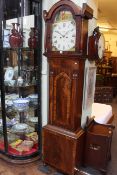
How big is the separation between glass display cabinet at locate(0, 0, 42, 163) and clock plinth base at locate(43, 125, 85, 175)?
8.7 inches

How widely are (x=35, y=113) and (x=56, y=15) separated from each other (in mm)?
1291

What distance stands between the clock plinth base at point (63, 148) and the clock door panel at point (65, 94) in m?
0.08

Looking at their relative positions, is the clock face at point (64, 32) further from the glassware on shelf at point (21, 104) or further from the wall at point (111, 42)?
the wall at point (111, 42)

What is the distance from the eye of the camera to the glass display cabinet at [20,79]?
2.19m

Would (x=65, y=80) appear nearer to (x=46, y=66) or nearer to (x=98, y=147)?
(x=46, y=66)

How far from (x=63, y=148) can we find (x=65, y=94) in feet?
2.01

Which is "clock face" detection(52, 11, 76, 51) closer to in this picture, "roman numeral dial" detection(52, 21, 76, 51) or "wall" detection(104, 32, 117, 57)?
"roman numeral dial" detection(52, 21, 76, 51)

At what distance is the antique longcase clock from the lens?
71.6 inches

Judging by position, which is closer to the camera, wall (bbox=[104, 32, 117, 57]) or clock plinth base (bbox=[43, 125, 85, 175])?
clock plinth base (bbox=[43, 125, 85, 175])

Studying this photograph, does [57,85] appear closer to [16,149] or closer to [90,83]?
[90,83]

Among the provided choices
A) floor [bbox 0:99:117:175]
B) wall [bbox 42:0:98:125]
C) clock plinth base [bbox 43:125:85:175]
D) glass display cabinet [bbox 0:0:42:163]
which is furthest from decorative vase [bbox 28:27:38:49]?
floor [bbox 0:99:117:175]

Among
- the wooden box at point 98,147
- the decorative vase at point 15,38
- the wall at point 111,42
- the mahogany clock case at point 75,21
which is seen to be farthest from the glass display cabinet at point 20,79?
the wall at point 111,42

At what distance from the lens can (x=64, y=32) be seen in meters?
1.89

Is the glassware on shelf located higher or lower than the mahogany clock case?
lower
